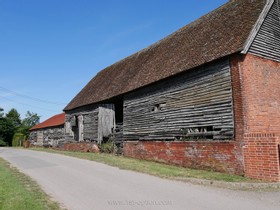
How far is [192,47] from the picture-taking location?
49.5ft

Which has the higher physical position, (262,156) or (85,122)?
(85,122)

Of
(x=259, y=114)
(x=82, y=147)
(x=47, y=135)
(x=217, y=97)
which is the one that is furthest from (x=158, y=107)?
(x=47, y=135)

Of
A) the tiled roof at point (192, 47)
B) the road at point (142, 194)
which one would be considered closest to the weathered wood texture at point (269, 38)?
the tiled roof at point (192, 47)

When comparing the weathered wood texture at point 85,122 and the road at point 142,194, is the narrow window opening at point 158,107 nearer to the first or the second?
the road at point 142,194

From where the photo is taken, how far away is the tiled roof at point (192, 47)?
1248cm

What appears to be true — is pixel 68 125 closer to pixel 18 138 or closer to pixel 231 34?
pixel 231 34

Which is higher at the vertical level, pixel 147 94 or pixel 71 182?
pixel 147 94

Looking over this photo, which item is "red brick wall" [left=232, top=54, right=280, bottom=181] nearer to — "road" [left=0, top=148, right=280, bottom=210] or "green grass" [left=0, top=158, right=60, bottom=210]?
"road" [left=0, top=148, right=280, bottom=210]

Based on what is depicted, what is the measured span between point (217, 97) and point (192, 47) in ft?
13.5

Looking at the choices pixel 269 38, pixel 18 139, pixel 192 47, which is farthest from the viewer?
pixel 18 139

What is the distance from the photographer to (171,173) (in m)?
11.0

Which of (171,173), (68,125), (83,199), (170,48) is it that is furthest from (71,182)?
(68,125)

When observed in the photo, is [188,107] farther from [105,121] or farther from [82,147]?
[82,147]

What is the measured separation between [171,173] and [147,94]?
664cm
